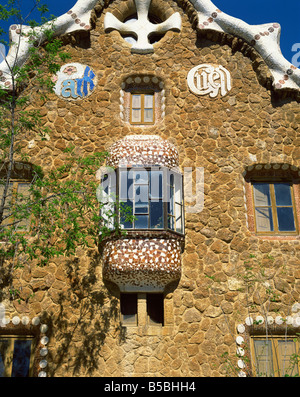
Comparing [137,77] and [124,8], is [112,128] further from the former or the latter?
[124,8]

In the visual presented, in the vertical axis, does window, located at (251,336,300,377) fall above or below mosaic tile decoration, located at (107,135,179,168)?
below

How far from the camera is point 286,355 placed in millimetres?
7699

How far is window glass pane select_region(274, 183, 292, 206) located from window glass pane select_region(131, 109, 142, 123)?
3054 mm

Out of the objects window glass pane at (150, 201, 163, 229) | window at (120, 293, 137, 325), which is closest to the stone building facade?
window at (120, 293, 137, 325)

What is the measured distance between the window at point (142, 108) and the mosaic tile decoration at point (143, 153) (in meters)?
0.83

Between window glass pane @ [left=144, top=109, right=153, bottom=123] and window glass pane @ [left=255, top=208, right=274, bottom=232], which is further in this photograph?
window glass pane @ [left=144, top=109, right=153, bottom=123]

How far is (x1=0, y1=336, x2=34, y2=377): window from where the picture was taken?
7.58 metres

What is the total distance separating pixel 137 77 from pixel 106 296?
4574 millimetres

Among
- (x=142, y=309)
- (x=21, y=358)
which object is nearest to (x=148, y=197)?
(x=142, y=309)

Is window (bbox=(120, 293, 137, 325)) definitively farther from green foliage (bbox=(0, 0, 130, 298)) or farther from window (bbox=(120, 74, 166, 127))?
window (bbox=(120, 74, 166, 127))

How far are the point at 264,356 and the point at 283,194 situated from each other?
3076mm

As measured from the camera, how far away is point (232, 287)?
8062 mm

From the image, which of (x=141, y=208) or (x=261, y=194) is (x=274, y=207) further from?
(x=141, y=208)

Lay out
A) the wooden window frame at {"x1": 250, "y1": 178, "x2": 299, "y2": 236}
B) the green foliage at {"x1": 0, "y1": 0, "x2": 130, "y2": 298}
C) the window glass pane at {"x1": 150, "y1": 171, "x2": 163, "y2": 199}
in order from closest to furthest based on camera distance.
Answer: the green foliage at {"x1": 0, "y1": 0, "x2": 130, "y2": 298} → the window glass pane at {"x1": 150, "y1": 171, "x2": 163, "y2": 199} → the wooden window frame at {"x1": 250, "y1": 178, "x2": 299, "y2": 236}
